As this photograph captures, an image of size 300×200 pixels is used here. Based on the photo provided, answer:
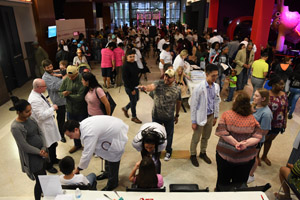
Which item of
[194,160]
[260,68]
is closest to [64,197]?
[194,160]

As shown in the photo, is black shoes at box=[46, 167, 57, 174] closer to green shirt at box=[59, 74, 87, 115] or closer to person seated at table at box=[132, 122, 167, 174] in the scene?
green shirt at box=[59, 74, 87, 115]

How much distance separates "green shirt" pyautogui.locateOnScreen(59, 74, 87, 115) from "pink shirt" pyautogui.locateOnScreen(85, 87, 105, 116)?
205 millimetres

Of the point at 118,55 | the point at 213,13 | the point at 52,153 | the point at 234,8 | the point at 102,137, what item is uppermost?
the point at 234,8

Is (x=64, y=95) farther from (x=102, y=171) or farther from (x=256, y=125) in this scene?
(x=256, y=125)

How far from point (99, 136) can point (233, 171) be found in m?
1.54

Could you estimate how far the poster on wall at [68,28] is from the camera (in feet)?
31.1

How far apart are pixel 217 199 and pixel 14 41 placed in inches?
305

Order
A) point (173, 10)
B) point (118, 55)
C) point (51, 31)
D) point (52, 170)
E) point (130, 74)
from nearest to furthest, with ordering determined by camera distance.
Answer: point (52, 170) < point (130, 74) < point (118, 55) < point (51, 31) < point (173, 10)

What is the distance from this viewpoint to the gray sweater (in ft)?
7.54

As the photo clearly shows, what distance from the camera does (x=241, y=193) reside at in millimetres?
1990

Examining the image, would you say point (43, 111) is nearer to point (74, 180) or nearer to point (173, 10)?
point (74, 180)

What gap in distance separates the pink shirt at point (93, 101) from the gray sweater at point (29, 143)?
0.83 meters

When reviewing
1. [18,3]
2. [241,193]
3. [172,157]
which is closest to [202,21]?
[18,3]

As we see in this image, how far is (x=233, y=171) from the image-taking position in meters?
2.46
